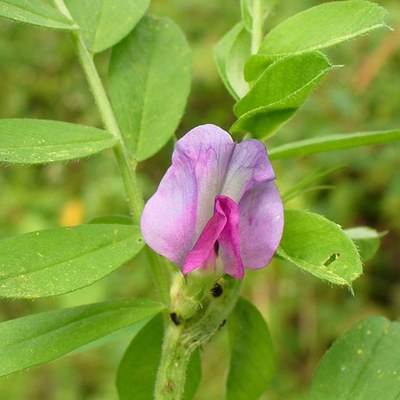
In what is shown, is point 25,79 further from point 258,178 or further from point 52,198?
point 258,178

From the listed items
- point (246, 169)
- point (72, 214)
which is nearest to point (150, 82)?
point (246, 169)

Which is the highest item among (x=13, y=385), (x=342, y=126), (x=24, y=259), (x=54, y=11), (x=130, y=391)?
(x=54, y=11)

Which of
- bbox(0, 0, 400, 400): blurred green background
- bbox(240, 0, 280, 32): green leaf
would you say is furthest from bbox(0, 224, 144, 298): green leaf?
bbox(0, 0, 400, 400): blurred green background

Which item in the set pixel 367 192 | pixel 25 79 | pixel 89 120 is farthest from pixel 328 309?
pixel 25 79

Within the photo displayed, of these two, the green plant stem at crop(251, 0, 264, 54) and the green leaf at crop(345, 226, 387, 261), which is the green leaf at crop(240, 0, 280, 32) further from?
the green leaf at crop(345, 226, 387, 261)

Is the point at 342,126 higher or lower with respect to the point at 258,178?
lower

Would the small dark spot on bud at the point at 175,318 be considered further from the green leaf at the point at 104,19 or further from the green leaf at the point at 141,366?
the green leaf at the point at 104,19
